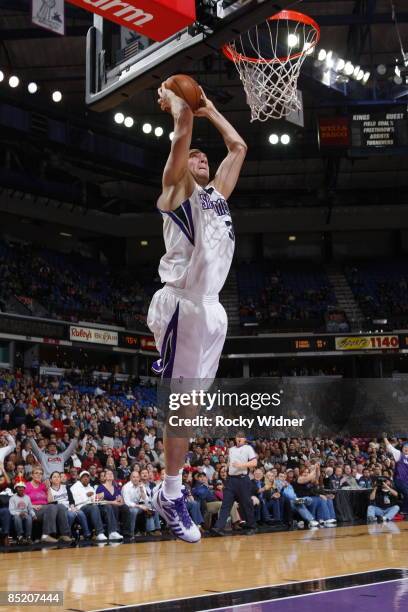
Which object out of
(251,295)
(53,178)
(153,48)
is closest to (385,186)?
(251,295)

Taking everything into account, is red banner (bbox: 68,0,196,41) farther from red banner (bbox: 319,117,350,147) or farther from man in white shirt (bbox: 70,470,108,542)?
red banner (bbox: 319,117,350,147)

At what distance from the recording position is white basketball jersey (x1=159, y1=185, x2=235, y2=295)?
313 centimetres

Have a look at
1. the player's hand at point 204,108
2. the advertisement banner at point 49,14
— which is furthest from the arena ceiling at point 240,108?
the player's hand at point 204,108

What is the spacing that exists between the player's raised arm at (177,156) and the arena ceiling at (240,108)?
13.0 metres

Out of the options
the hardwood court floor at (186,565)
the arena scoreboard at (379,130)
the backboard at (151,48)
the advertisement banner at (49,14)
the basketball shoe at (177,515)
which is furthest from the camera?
the arena scoreboard at (379,130)

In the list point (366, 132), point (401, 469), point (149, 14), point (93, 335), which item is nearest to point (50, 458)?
point (401, 469)

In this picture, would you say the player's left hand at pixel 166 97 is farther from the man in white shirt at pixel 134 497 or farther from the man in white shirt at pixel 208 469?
the man in white shirt at pixel 208 469

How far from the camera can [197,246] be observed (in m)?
3.13

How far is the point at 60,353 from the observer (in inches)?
1211

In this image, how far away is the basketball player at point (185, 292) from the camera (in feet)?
10.2

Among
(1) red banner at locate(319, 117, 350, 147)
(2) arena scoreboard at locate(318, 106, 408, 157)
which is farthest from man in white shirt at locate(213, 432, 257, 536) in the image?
(1) red banner at locate(319, 117, 350, 147)

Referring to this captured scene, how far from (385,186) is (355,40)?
11.5 meters

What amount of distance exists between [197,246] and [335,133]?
55.7 feet

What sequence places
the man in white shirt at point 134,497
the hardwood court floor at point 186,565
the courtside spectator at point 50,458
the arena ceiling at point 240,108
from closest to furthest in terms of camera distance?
the hardwood court floor at point 186,565
the man in white shirt at point 134,497
the courtside spectator at point 50,458
the arena ceiling at point 240,108
